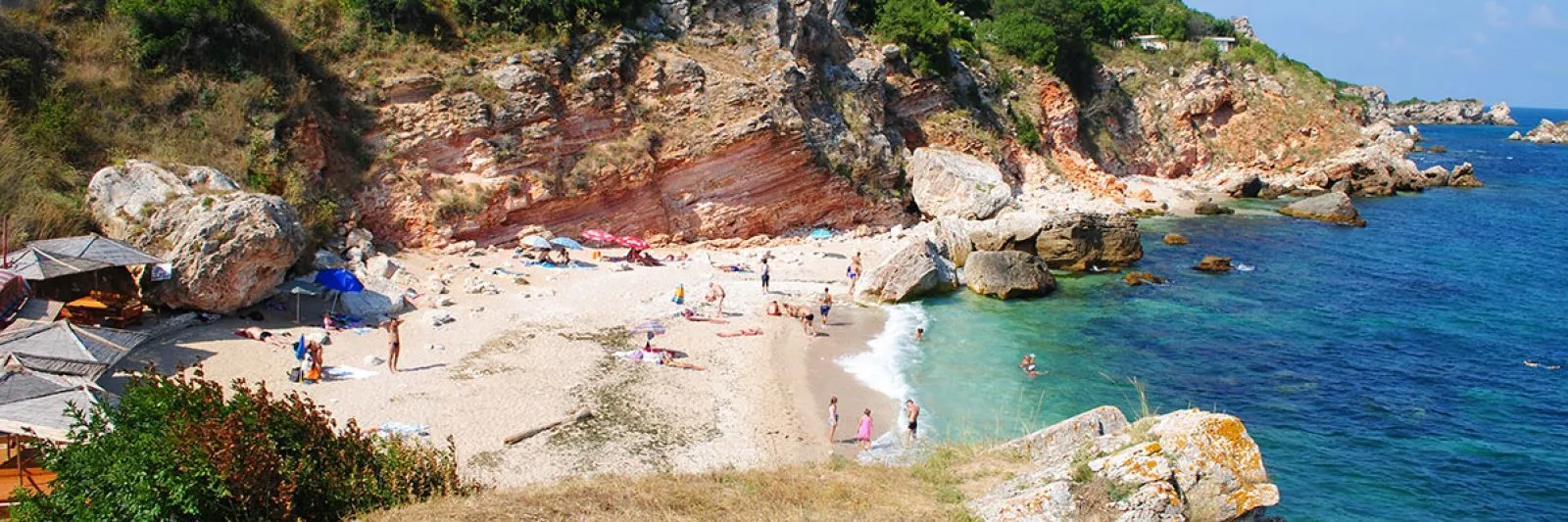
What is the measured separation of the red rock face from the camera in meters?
29.2

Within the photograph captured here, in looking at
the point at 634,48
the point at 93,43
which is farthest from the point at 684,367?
the point at 93,43

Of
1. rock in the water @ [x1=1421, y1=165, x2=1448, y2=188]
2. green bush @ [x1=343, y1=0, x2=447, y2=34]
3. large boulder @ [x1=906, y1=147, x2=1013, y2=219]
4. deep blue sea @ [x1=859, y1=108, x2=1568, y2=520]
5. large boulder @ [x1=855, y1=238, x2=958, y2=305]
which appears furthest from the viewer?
rock in the water @ [x1=1421, y1=165, x2=1448, y2=188]

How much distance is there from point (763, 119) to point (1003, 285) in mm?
9806

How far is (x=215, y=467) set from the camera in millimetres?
7301

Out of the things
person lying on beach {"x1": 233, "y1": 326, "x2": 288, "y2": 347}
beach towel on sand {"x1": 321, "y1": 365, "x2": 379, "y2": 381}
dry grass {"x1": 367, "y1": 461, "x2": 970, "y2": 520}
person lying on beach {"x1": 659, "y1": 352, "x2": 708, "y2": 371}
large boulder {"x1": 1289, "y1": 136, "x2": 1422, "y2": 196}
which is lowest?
beach towel on sand {"x1": 321, "y1": 365, "x2": 379, "y2": 381}

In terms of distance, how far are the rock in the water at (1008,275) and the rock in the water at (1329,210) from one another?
2174 centimetres

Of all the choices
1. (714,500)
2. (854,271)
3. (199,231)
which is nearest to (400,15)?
(199,231)

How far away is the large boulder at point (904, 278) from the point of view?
25328mm

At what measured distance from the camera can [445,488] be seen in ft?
28.6

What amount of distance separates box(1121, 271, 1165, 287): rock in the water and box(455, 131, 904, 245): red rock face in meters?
10.2

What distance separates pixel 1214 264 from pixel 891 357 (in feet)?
51.9

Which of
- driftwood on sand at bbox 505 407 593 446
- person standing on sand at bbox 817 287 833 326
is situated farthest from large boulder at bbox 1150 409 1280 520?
person standing on sand at bbox 817 287 833 326

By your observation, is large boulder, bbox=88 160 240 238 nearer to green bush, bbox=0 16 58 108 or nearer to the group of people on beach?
green bush, bbox=0 16 58 108

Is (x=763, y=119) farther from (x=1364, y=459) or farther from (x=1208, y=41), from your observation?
(x=1208, y=41)
